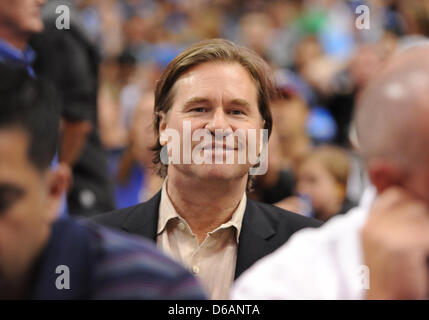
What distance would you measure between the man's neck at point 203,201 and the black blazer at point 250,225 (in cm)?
7

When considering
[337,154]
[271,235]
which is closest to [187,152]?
[271,235]

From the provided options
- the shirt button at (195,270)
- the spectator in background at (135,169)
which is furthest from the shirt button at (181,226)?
the spectator in background at (135,169)

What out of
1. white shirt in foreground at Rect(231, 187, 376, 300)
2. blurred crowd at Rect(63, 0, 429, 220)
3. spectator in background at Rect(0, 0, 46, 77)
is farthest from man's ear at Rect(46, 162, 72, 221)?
spectator in background at Rect(0, 0, 46, 77)

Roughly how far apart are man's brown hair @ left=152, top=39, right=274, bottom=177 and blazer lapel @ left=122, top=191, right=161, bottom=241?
31 centimetres

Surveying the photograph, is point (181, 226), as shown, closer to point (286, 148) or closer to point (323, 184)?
point (323, 184)

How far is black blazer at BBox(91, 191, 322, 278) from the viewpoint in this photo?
2.07 meters

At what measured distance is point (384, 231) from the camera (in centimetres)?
128

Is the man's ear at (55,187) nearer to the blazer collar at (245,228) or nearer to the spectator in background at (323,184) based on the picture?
the blazer collar at (245,228)

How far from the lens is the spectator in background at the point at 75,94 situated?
3115 mm

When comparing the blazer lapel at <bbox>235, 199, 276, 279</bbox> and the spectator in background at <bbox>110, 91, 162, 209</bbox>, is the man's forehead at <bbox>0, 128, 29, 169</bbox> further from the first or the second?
the spectator in background at <bbox>110, 91, 162, 209</bbox>

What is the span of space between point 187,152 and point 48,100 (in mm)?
882

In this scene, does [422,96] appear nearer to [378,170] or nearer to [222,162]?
[378,170]

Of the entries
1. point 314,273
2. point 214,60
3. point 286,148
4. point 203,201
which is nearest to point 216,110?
point 214,60

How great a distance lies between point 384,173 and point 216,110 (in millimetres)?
894
